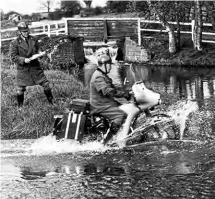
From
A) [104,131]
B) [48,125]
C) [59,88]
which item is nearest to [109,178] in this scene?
[104,131]

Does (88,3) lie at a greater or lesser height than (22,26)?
greater

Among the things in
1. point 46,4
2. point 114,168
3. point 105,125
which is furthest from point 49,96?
point 46,4

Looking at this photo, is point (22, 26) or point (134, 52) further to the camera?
point (134, 52)

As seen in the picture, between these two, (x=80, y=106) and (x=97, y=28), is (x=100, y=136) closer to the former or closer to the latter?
(x=80, y=106)

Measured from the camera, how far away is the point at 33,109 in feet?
38.3

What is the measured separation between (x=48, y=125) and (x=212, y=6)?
13.5 metres

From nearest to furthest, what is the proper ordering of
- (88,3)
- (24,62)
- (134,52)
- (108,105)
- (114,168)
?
(114,168), (108,105), (24,62), (134,52), (88,3)

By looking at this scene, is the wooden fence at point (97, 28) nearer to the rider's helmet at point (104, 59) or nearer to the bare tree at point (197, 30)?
the bare tree at point (197, 30)

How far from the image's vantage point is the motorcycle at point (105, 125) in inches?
379

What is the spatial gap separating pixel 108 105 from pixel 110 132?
0.48m

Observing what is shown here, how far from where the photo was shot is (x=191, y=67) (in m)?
22.5

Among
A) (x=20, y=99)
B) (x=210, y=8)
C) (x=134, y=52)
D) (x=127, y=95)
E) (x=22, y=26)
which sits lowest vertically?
(x=134, y=52)

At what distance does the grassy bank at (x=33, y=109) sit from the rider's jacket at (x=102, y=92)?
162cm

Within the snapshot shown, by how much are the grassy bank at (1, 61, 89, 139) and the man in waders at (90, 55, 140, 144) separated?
5.33 feet
